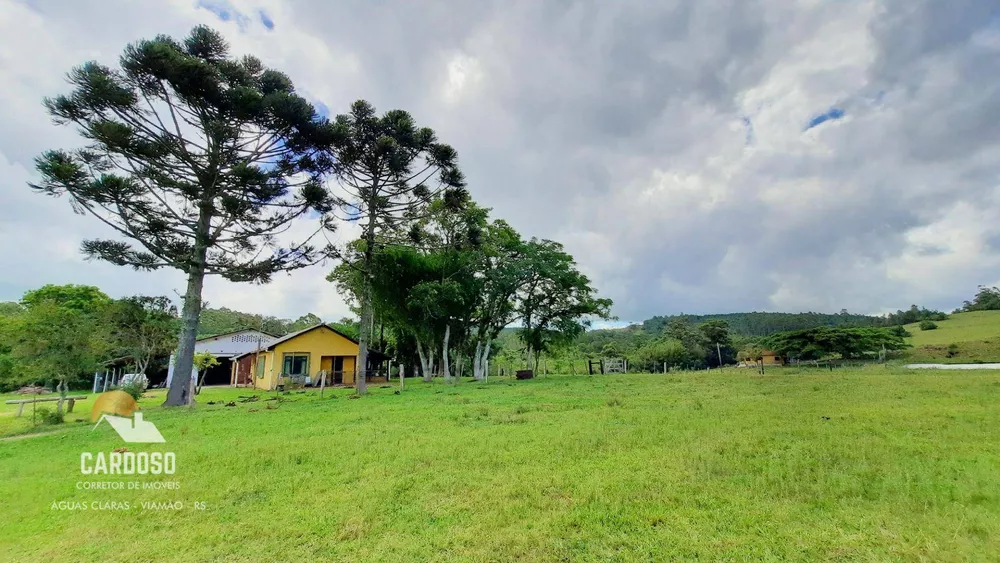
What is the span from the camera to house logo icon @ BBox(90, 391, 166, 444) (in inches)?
315

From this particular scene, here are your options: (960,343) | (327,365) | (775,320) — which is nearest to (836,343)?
(960,343)

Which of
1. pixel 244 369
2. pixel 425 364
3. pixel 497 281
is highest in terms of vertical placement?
pixel 497 281

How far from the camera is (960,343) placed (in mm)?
33875

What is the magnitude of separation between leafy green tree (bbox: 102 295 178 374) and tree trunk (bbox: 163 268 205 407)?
245 centimetres

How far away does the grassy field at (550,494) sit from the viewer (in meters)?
3.14

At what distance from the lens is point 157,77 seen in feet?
44.3

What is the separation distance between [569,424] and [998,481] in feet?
17.1

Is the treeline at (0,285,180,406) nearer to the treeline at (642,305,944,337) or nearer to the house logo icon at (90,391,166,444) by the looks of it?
the house logo icon at (90,391,166,444)

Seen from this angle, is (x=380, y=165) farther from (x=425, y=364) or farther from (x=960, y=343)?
(x=960, y=343)

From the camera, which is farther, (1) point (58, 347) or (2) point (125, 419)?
(1) point (58, 347)

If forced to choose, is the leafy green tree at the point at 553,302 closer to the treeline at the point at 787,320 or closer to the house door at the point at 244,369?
the house door at the point at 244,369

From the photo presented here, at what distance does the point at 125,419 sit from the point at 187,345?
465 centimetres

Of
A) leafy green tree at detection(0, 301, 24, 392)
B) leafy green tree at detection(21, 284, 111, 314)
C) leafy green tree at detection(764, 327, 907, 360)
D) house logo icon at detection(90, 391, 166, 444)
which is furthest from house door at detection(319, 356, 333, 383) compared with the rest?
leafy green tree at detection(764, 327, 907, 360)

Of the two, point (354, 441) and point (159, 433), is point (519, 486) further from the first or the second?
point (159, 433)
